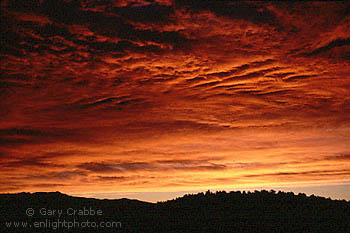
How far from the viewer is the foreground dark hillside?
12.2 m

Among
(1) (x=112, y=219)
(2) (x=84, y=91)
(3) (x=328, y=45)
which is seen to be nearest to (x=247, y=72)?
(3) (x=328, y=45)

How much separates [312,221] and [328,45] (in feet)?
20.7

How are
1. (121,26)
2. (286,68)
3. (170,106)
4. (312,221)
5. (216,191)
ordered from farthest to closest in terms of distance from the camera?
1. (216,191)
2. (170,106)
3. (312,221)
4. (286,68)
5. (121,26)

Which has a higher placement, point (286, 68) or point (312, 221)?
point (286, 68)

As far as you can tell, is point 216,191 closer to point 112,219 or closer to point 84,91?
point 112,219

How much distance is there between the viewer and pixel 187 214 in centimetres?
1382

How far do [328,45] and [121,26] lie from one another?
6.29 metres

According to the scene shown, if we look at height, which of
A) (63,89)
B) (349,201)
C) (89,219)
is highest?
(63,89)

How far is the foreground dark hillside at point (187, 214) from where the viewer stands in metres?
12.2

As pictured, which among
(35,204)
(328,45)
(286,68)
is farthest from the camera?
(35,204)

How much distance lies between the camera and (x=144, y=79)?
41.4ft

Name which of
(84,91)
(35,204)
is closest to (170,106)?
(84,91)

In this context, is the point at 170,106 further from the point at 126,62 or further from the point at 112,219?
the point at 112,219

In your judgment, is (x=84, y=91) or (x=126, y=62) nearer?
(x=126, y=62)
